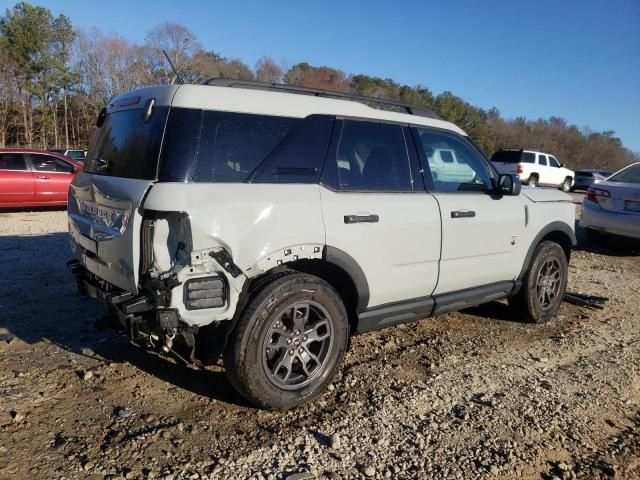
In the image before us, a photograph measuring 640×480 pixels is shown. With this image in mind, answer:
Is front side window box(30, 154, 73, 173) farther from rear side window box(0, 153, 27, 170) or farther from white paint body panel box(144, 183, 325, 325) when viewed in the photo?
white paint body panel box(144, 183, 325, 325)

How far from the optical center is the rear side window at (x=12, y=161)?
1132 centimetres

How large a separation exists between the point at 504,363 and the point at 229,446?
240 cm

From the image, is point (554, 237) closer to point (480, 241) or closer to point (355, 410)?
point (480, 241)

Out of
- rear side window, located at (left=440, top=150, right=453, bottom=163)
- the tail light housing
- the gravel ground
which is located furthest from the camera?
the tail light housing

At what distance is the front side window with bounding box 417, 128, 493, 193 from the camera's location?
4059 mm

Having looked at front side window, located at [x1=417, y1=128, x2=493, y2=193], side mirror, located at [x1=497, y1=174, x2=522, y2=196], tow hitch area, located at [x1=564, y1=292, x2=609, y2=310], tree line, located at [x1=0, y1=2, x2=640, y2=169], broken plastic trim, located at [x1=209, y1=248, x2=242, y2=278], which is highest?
tree line, located at [x1=0, y1=2, x2=640, y2=169]

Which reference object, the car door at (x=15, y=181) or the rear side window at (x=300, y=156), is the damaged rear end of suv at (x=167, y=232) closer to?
the rear side window at (x=300, y=156)

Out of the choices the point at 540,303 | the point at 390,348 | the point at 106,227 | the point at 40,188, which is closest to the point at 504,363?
the point at 390,348

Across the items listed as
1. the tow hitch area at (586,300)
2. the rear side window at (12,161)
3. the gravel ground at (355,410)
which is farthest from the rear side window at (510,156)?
the gravel ground at (355,410)

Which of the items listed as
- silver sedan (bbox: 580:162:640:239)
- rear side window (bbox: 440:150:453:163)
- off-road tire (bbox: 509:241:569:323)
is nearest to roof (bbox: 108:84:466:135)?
rear side window (bbox: 440:150:453:163)

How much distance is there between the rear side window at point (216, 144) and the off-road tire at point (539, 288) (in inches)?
119

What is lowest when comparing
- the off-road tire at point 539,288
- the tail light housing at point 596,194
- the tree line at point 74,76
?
the off-road tire at point 539,288

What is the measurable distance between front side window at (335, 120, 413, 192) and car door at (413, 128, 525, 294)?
0.23 metres

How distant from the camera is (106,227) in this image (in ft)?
10.1
